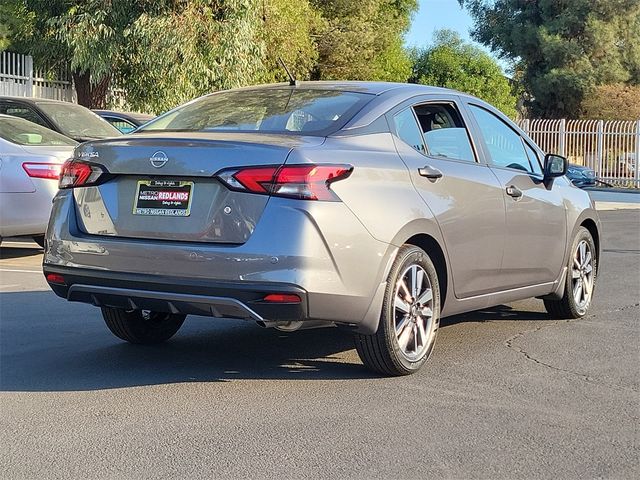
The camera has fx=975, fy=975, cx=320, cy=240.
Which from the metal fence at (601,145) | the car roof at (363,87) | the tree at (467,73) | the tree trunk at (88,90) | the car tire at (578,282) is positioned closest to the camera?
the car roof at (363,87)

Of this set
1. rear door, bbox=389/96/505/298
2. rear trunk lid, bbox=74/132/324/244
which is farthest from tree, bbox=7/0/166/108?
rear trunk lid, bbox=74/132/324/244

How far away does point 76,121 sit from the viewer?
12641 mm

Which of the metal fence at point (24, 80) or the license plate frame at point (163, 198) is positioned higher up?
the metal fence at point (24, 80)

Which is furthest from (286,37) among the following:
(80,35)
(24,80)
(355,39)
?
(24,80)

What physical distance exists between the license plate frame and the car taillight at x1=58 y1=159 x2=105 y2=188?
31 centimetres

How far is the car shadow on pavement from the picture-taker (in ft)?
17.9

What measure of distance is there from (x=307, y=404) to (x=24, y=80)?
17470 millimetres

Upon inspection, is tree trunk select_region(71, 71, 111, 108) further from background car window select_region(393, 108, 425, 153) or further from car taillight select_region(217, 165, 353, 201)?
car taillight select_region(217, 165, 353, 201)

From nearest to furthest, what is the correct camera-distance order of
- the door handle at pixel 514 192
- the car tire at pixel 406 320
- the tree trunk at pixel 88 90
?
1. the car tire at pixel 406 320
2. the door handle at pixel 514 192
3. the tree trunk at pixel 88 90

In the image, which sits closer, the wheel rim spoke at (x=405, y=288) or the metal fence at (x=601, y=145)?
the wheel rim spoke at (x=405, y=288)

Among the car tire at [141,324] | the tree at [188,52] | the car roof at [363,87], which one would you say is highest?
the tree at [188,52]

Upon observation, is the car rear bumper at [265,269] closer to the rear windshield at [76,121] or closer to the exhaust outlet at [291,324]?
the exhaust outlet at [291,324]

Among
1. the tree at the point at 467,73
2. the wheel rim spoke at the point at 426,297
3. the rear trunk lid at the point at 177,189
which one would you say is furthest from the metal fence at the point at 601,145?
the rear trunk lid at the point at 177,189

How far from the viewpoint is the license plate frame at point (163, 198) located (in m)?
5.00
